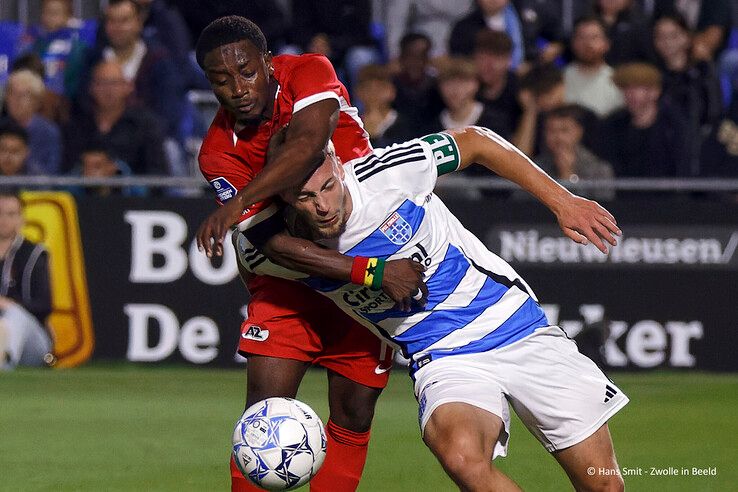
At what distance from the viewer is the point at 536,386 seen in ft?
19.3

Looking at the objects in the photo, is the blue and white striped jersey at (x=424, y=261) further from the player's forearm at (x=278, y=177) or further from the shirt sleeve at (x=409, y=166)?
the player's forearm at (x=278, y=177)

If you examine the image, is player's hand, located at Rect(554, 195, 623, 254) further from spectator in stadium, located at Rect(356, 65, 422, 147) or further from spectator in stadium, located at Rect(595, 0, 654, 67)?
spectator in stadium, located at Rect(595, 0, 654, 67)

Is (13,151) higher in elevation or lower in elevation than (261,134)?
lower

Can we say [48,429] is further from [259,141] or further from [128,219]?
[259,141]

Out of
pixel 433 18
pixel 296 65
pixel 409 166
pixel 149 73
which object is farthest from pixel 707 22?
pixel 409 166

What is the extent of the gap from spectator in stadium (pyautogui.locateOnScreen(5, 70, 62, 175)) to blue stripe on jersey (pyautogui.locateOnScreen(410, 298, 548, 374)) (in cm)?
760

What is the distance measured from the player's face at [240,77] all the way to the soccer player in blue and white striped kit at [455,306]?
294mm

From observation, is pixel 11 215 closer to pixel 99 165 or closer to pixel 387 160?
pixel 99 165

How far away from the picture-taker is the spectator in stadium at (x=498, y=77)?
1266cm

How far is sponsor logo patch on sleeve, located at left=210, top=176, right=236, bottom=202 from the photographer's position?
6286 millimetres

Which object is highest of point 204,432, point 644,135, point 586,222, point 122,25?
point 586,222

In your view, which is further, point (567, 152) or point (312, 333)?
point (567, 152)

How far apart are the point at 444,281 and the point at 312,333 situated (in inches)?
40.8

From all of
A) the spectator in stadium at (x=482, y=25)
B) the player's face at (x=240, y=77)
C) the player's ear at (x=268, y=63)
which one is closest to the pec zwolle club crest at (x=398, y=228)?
the player's face at (x=240, y=77)
